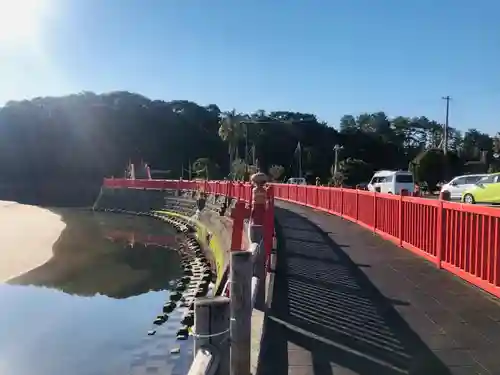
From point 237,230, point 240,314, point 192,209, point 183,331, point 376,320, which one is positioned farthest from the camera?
point 192,209

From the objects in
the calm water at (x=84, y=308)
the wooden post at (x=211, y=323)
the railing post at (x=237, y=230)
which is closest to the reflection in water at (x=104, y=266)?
the calm water at (x=84, y=308)

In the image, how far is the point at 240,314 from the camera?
3.95 m

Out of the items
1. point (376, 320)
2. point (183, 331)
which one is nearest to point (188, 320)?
point (183, 331)

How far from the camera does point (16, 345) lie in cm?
1096

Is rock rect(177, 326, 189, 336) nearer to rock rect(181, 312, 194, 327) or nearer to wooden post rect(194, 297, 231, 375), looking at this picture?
rock rect(181, 312, 194, 327)

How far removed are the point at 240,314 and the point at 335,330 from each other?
1.84 meters

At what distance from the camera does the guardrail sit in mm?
6570

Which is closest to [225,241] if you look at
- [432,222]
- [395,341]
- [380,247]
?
[380,247]

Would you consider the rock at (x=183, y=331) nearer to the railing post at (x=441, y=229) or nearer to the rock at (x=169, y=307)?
the rock at (x=169, y=307)

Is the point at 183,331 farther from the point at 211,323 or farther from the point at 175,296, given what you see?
the point at 211,323

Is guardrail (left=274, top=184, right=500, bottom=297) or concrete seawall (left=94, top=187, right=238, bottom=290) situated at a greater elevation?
guardrail (left=274, top=184, right=500, bottom=297)

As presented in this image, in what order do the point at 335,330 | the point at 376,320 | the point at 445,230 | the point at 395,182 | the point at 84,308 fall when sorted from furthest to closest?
the point at 395,182 < the point at 84,308 < the point at 445,230 < the point at 376,320 < the point at 335,330

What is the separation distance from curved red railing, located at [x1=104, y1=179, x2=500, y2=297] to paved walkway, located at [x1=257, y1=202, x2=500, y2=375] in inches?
10.5

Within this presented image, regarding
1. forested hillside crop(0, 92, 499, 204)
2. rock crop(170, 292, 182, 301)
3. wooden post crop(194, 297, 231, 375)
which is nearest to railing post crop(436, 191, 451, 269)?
wooden post crop(194, 297, 231, 375)
